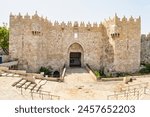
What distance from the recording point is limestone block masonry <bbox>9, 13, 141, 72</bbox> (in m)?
33.0

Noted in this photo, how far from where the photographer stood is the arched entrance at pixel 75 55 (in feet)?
124

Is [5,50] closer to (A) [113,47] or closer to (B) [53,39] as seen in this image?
(B) [53,39]

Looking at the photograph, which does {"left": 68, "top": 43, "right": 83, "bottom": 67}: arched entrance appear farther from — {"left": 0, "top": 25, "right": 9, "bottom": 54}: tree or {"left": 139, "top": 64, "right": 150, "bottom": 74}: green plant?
{"left": 0, "top": 25, "right": 9, "bottom": 54}: tree

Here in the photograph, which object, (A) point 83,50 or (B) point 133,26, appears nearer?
(B) point 133,26

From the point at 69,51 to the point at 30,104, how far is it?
1040 inches

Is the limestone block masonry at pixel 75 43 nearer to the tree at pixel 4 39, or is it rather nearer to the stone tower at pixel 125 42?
the stone tower at pixel 125 42

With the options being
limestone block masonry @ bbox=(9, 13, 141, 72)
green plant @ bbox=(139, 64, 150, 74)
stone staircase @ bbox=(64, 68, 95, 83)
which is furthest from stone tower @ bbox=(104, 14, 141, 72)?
stone staircase @ bbox=(64, 68, 95, 83)

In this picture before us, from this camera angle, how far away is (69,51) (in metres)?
37.7

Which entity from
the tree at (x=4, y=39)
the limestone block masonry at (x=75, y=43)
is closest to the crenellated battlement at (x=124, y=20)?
the limestone block masonry at (x=75, y=43)

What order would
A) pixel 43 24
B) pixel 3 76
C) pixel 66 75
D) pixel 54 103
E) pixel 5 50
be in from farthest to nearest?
pixel 5 50, pixel 43 24, pixel 66 75, pixel 3 76, pixel 54 103

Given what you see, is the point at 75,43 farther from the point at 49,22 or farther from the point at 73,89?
the point at 73,89

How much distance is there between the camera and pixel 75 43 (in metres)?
37.6

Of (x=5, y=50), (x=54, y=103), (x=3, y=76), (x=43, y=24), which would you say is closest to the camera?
(x=54, y=103)

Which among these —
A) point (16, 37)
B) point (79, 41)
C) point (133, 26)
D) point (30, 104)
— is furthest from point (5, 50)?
point (30, 104)
